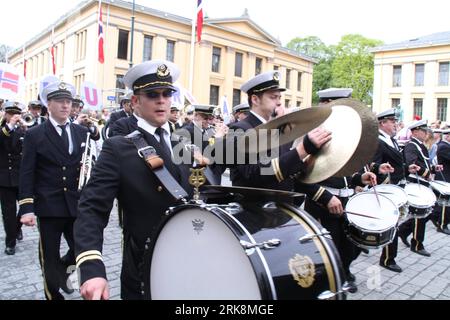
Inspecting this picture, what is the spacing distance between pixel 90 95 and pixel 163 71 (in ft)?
30.1

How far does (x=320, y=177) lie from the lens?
89.6 inches

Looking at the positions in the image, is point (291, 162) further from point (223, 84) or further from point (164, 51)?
point (223, 84)

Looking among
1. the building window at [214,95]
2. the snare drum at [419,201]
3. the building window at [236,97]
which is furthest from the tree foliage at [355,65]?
the snare drum at [419,201]

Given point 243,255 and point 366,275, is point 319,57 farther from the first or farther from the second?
point 243,255

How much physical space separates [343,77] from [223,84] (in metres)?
19.4

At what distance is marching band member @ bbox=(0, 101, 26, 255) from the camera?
6.09m

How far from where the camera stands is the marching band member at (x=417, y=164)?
698 cm

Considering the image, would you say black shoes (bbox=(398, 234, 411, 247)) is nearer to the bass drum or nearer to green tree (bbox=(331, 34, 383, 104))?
the bass drum

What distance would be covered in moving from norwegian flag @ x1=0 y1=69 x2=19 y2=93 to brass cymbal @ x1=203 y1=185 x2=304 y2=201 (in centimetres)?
862

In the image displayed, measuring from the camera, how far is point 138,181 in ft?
8.00

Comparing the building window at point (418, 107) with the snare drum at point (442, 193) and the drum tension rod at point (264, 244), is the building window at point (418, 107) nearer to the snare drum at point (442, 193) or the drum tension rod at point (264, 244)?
the snare drum at point (442, 193)

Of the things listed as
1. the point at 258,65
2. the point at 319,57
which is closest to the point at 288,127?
the point at 258,65

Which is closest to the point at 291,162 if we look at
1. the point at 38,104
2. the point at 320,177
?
the point at 320,177
